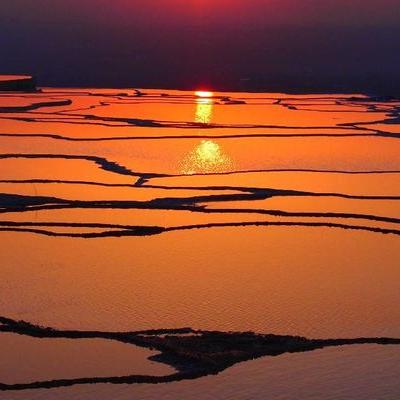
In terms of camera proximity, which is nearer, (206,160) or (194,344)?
(194,344)

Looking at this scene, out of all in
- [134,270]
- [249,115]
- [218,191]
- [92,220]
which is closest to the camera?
[134,270]

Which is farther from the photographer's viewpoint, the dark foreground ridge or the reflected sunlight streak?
the reflected sunlight streak

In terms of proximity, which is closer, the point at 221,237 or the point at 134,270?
the point at 134,270

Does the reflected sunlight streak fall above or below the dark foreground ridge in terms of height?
above

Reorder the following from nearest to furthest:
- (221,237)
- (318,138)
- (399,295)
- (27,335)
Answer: (27,335), (399,295), (221,237), (318,138)

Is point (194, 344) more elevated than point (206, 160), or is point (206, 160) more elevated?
point (206, 160)

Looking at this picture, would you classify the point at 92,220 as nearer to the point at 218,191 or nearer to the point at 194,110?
the point at 218,191

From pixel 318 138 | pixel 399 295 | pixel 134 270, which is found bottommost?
pixel 399 295

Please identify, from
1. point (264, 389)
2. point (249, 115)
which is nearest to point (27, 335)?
point (264, 389)
